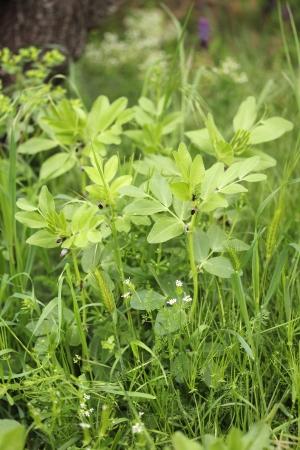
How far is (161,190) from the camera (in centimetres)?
170

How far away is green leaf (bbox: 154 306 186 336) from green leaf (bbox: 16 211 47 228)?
0.38m

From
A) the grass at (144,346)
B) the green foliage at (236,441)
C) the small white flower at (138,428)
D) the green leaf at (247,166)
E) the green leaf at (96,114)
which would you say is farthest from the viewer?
the green leaf at (96,114)

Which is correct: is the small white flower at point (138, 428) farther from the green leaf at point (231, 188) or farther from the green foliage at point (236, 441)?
the green leaf at point (231, 188)

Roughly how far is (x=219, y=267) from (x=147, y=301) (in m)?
0.21

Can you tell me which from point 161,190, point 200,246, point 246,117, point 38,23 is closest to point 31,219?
point 161,190

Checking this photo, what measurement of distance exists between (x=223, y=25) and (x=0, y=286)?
300 centimetres

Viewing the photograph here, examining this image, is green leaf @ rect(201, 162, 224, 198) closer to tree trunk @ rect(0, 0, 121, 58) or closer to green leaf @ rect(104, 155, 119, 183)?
green leaf @ rect(104, 155, 119, 183)

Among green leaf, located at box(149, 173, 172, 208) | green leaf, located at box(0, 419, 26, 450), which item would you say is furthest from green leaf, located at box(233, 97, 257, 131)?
green leaf, located at box(0, 419, 26, 450)

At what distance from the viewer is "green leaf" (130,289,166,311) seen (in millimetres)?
1652

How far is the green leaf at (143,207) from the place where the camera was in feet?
5.45

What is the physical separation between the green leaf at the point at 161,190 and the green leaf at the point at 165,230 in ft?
0.15

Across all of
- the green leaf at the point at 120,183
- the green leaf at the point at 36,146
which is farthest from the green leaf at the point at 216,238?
the green leaf at the point at 36,146

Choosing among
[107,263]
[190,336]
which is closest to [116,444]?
[190,336]

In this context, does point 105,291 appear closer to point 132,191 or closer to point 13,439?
point 132,191
